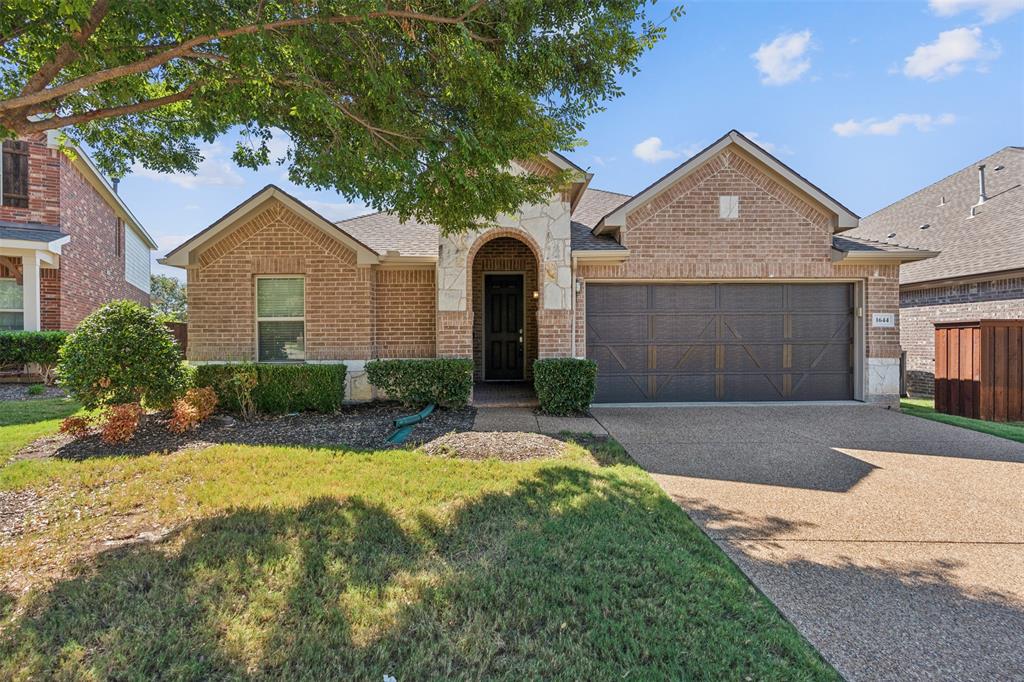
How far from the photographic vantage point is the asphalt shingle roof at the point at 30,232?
11.9 meters

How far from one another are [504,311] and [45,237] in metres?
12.3

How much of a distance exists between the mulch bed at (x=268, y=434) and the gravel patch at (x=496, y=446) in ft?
1.61

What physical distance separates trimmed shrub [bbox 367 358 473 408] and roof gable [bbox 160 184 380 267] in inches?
90.8

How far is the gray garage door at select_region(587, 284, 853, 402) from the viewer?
9648mm

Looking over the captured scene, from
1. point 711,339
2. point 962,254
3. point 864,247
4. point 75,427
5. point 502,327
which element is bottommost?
point 75,427

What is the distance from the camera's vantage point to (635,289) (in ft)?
31.7

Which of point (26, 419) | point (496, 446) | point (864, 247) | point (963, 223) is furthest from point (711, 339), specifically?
point (26, 419)

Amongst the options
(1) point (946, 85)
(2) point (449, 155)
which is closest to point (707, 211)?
(1) point (946, 85)

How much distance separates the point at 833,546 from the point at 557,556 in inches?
87.5

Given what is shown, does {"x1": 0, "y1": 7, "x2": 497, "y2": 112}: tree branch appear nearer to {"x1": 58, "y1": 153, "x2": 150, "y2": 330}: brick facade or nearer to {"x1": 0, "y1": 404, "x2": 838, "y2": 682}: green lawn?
{"x1": 0, "y1": 404, "x2": 838, "y2": 682}: green lawn

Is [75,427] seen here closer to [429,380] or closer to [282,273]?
[282,273]

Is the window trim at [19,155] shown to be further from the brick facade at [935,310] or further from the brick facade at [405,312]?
the brick facade at [935,310]

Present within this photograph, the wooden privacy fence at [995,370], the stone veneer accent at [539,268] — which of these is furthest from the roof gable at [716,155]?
the wooden privacy fence at [995,370]

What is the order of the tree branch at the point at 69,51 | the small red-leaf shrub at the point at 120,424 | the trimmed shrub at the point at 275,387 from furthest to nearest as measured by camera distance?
1. the trimmed shrub at the point at 275,387
2. the small red-leaf shrub at the point at 120,424
3. the tree branch at the point at 69,51
